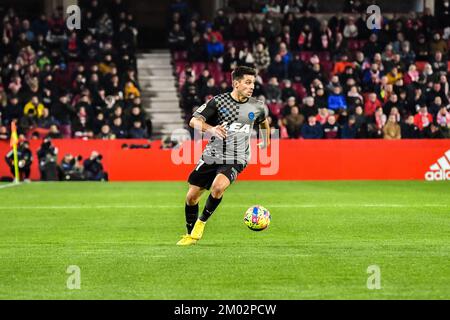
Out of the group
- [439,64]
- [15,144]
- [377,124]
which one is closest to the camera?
[15,144]

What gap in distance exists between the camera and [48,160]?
28656 mm

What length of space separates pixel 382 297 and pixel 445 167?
20.4 metres

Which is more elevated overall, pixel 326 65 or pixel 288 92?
pixel 326 65

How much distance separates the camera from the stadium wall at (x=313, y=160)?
1133 inches

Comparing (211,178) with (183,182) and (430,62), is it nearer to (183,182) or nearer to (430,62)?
(183,182)

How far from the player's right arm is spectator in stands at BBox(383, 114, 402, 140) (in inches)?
680

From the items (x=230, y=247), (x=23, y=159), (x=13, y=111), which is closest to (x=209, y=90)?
(x=13, y=111)

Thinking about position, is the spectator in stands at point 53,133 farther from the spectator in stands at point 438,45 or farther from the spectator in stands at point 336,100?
the spectator in stands at point 438,45

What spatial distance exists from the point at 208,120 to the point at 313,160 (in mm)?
16093

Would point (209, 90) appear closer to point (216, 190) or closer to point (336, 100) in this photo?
point (336, 100)


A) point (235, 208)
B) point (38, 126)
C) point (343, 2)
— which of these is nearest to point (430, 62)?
point (343, 2)
